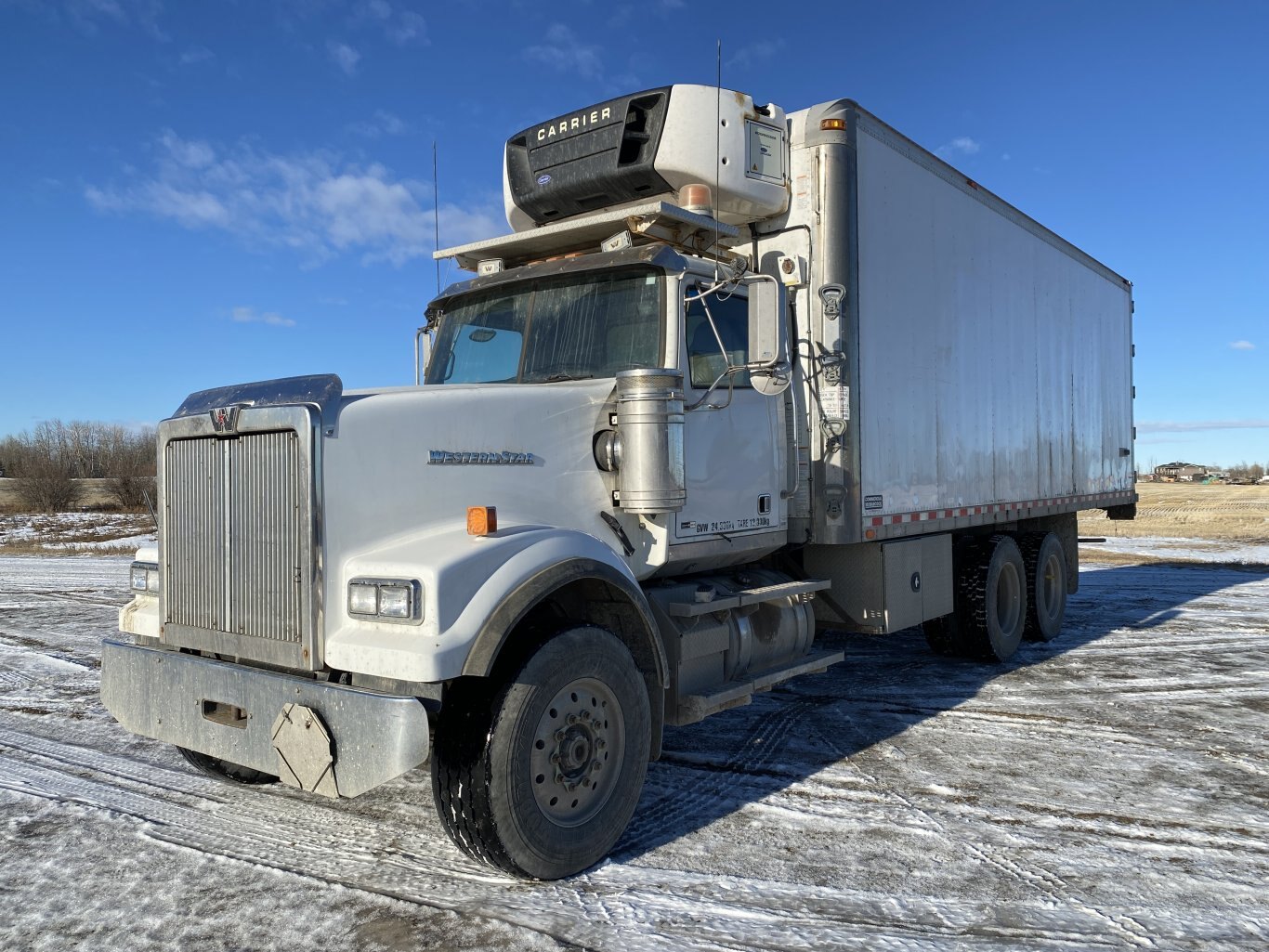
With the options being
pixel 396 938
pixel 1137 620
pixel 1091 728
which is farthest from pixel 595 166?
pixel 1137 620

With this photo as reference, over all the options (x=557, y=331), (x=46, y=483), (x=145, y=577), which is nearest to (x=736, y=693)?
(x=557, y=331)

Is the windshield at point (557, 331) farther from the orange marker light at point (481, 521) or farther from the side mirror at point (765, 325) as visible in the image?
the orange marker light at point (481, 521)

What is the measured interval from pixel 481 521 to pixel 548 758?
104cm

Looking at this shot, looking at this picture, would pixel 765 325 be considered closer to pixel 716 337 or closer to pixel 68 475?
pixel 716 337

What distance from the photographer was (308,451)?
145 inches

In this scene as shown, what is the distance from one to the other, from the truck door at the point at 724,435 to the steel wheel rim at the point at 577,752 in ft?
3.86

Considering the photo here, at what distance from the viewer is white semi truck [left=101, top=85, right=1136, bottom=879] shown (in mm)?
3689

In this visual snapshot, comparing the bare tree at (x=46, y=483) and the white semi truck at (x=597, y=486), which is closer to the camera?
the white semi truck at (x=597, y=486)

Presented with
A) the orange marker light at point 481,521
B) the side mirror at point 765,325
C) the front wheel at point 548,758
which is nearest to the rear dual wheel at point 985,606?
the side mirror at point 765,325

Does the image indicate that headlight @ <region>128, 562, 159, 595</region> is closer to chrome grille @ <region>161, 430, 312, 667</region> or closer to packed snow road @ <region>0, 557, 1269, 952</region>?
chrome grille @ <region>161, 430, 312, 667</region>

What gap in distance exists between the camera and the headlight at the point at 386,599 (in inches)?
138

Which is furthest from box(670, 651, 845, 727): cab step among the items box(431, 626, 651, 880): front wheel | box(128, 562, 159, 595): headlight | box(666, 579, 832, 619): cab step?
box(128, 562, 159, 595): headlight

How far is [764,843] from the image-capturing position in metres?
4.37

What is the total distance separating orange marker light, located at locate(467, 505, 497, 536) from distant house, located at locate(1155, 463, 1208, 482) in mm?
90561
